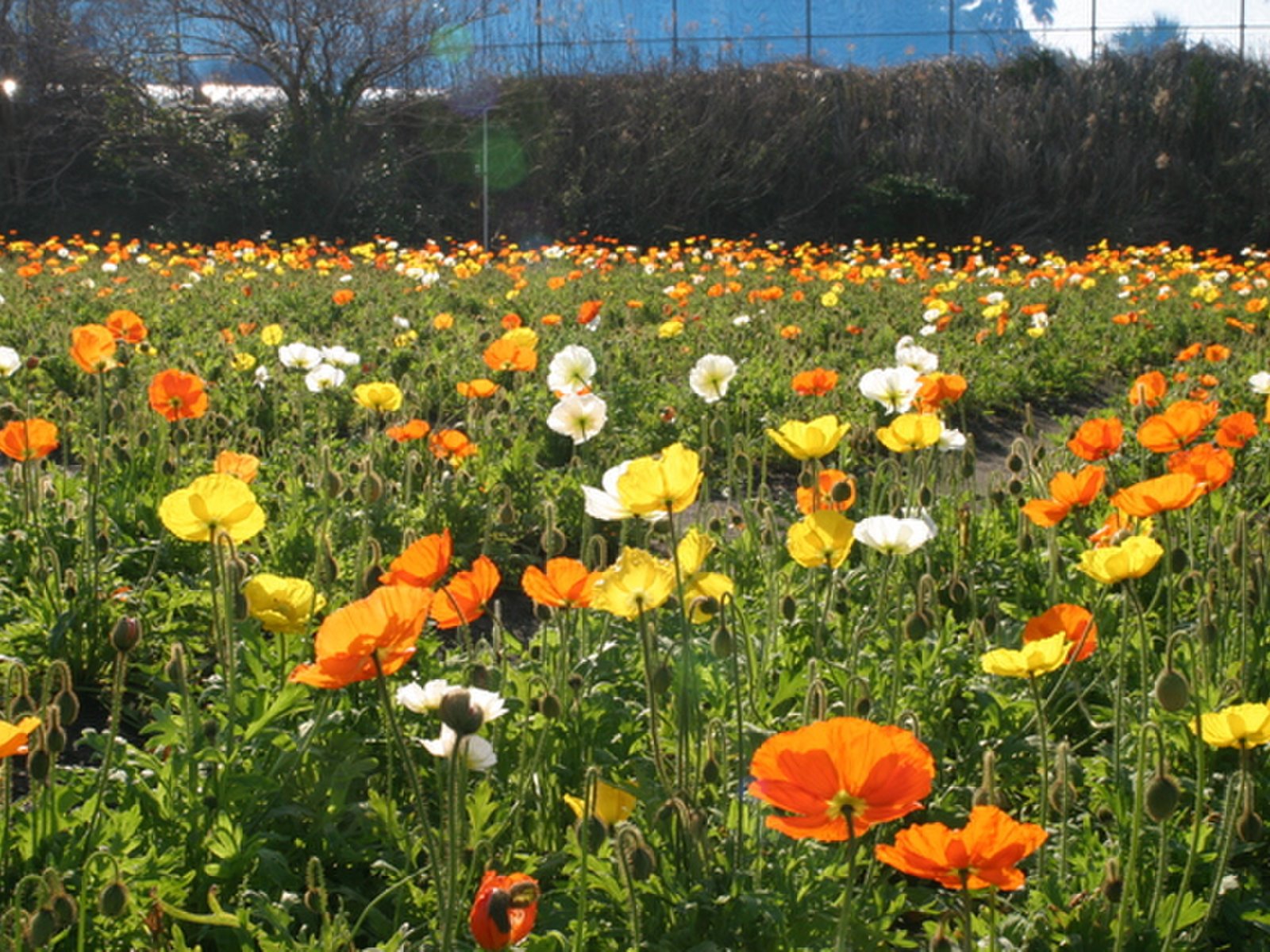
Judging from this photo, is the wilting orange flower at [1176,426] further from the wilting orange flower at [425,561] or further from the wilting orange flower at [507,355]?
the wilting orange flower at [507,355]

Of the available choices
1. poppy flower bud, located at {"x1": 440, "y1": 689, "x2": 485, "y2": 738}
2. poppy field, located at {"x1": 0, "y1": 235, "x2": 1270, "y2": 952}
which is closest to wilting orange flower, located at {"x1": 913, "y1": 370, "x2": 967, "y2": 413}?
poppy field, located at {"x1": 0, "y1": 235, "x2": 1270, "y2": 952}

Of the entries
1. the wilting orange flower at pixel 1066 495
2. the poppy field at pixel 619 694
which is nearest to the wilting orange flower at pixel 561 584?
the poppy field at pixel 619 694

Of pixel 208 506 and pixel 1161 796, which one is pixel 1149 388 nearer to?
pixel 1161 796

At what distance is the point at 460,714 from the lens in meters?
1.02

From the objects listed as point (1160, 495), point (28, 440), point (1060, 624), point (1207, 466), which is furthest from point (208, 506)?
point (1207, 466)

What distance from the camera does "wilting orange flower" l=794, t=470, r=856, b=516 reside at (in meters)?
1.97

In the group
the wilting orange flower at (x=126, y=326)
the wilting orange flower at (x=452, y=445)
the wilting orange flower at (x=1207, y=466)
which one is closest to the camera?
the wilting orange flower at (x=1207, y=466)

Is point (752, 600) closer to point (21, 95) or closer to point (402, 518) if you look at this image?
point (402, 518)

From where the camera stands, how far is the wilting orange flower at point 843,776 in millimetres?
935

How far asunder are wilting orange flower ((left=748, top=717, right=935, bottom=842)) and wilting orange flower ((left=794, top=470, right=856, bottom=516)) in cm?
100

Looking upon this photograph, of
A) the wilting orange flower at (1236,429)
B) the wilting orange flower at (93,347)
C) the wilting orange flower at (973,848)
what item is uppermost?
the wilting orange flower at (93,347)

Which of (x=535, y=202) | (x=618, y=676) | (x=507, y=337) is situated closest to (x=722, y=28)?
(x=535, y=202)

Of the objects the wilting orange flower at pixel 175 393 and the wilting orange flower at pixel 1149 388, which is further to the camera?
the wilting orange flower at pixel 1149 388

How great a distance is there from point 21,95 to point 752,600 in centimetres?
1577
